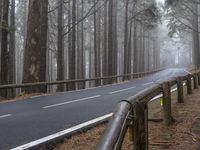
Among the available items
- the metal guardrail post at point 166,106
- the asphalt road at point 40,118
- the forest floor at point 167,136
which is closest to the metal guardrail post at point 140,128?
the forest floor at point 167,136

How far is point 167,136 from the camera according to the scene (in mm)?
8188

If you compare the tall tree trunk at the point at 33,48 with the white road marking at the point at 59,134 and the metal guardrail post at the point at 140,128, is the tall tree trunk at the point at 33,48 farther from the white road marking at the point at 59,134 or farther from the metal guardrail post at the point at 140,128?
the metal guardrail post at the point at 140,128

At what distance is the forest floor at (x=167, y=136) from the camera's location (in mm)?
7496

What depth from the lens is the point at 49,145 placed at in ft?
27.6

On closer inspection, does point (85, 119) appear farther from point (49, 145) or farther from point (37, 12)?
point (37, 12)

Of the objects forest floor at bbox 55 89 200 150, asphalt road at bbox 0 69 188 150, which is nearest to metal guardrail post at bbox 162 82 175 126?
forest floor at bbox 55 89 200 150

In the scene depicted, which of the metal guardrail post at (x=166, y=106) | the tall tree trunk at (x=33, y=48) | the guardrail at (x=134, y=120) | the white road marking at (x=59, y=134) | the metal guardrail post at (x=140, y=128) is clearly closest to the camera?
the guardrail at (x=134, y=120)

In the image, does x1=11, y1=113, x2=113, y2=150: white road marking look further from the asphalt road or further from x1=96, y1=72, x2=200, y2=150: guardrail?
x1=96, y1=72, x2=200, y2=150: guardrail

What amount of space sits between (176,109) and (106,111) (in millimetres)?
2488

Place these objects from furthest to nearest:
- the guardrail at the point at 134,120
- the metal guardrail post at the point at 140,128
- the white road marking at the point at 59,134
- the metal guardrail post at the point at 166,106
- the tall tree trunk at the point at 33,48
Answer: the tall tree trunk at the point at 33,48
the metal guardrail post at the point at 166,106
the white road marking at the point at 59,134
the metal guardrail post at the point at 140,128
the guardrail at the point at 134,120

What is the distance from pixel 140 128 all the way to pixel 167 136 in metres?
2.09

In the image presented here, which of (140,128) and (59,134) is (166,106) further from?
(140,128)

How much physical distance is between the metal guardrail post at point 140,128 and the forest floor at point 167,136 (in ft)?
3.26

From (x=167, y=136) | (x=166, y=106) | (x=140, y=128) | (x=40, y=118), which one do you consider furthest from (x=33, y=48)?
(x=140, y=128)
